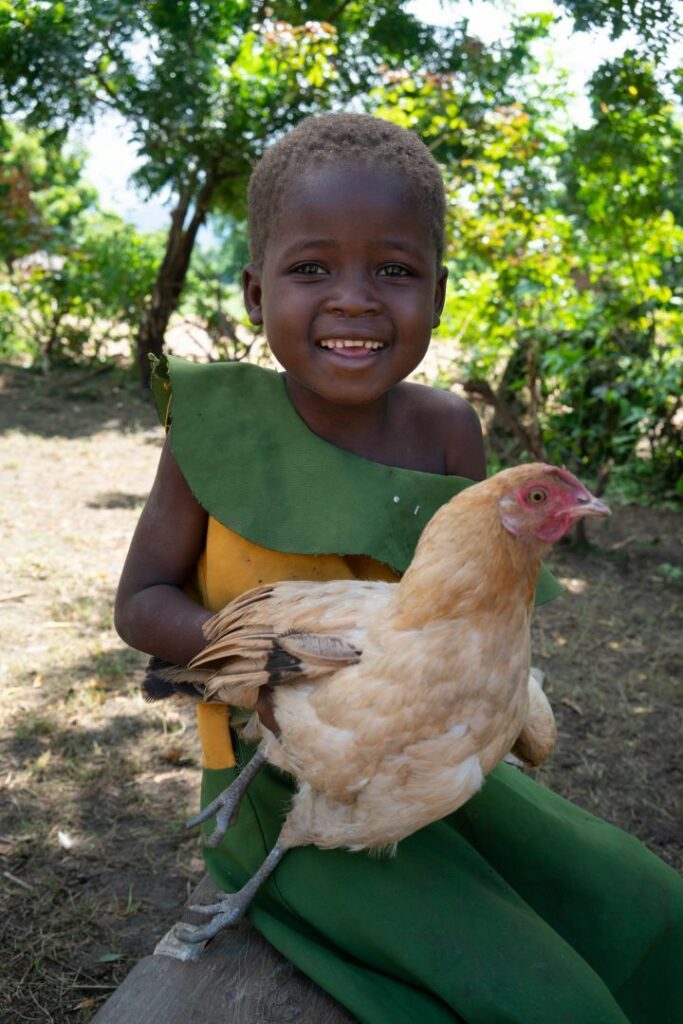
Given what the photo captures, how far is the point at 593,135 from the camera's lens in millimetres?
4031

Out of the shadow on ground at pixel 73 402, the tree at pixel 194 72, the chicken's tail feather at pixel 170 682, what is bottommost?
the shadow on ground at pixel 73 402

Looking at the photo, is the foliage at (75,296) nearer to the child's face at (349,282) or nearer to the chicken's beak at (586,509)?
the child's face at (349,282)

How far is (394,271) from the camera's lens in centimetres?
173

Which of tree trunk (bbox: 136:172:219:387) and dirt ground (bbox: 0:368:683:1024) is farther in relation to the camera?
tree trunk (bbox: 136:172:219:387)

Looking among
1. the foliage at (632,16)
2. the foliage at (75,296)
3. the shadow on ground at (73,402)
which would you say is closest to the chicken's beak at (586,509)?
the foliage at (632,16)

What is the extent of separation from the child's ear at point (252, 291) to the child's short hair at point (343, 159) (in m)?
0.04

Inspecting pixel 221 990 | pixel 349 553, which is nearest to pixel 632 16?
pixel 349 553

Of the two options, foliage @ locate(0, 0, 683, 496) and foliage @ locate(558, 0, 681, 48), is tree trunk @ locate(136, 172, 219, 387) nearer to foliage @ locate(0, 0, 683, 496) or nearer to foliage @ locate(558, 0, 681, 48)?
foliage @ locate(0, 0, 683, 496)

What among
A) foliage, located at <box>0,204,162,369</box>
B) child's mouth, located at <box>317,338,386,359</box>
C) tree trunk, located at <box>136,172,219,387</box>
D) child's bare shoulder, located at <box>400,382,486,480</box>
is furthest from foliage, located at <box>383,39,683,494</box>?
foliage, located at <box>0,204,162,369</box>

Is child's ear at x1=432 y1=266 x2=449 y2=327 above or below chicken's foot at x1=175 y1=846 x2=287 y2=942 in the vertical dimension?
above

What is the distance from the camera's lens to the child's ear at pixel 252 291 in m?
1.90

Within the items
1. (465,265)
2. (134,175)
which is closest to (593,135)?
(465,265)

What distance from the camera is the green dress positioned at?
1.48 metres

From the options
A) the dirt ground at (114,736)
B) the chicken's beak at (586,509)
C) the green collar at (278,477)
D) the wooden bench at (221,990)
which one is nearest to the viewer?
the chicken's beak at (586,509)
